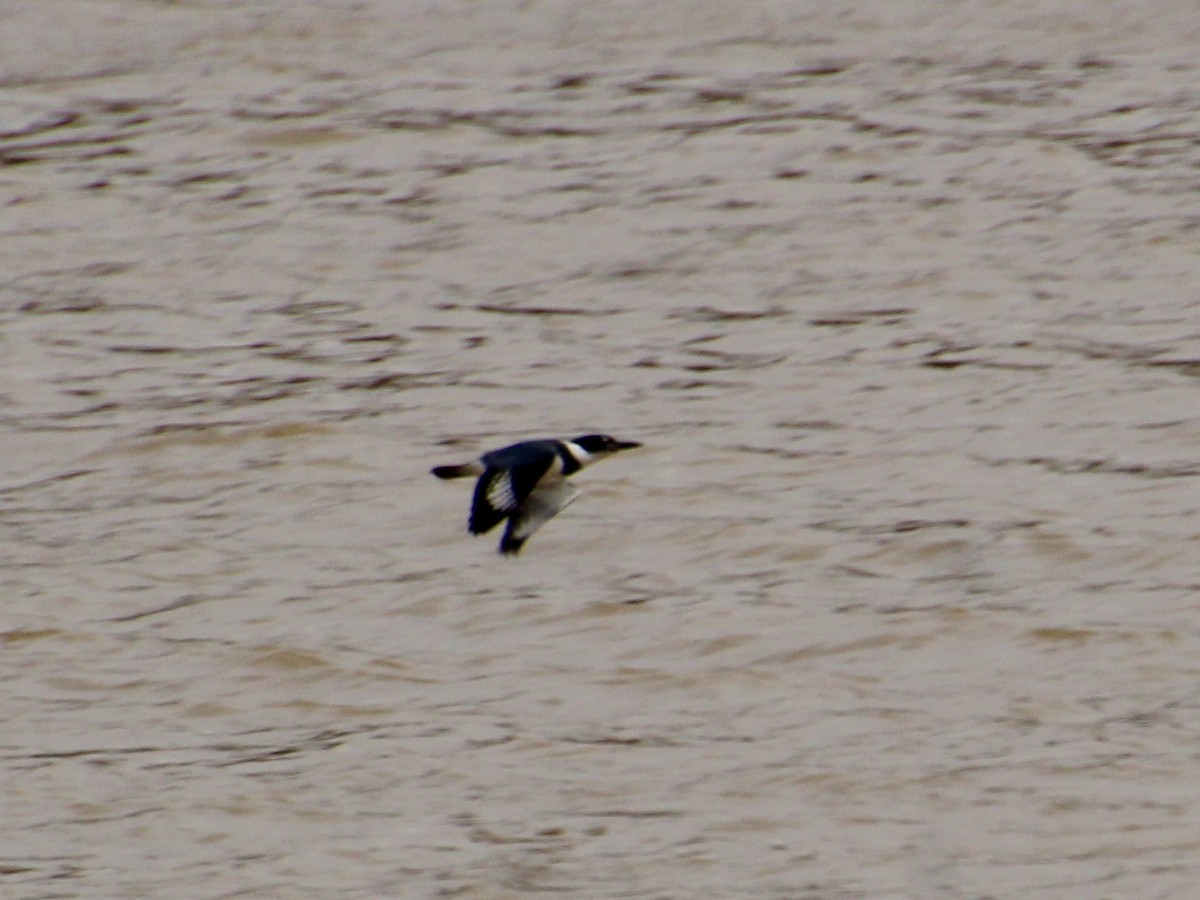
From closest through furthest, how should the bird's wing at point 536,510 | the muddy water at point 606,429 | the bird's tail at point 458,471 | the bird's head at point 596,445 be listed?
the muddy water at point 606,429
the bird's wing at point 536,510
the bird's tail at point 458,471
the bird's head at point 596,445

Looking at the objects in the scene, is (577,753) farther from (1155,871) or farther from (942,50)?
(942,50)

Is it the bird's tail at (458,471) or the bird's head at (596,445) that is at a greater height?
the bird's tail at (458,471)

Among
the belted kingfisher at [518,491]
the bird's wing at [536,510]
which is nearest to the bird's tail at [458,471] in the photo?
the belted kingfisher at [518,491]

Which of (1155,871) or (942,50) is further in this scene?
(942,50)

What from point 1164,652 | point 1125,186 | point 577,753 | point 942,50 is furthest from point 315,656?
point 942,50

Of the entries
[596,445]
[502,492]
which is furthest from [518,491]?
[596,445]

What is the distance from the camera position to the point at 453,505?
26.4ft

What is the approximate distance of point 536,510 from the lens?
6801 mm

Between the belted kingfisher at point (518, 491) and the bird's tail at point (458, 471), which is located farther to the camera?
the bird's tail at point (458, 471)

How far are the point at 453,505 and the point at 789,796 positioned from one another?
2.27 m

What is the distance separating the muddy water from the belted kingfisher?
0.34m

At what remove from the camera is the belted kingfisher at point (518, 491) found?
6.79 meters

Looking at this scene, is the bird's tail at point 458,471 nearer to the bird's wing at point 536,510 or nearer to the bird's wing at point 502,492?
the bird's wing at point 502,492

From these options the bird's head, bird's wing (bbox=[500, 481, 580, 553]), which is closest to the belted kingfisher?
bird's wing (bbox=[500, 481, 580, 553])
